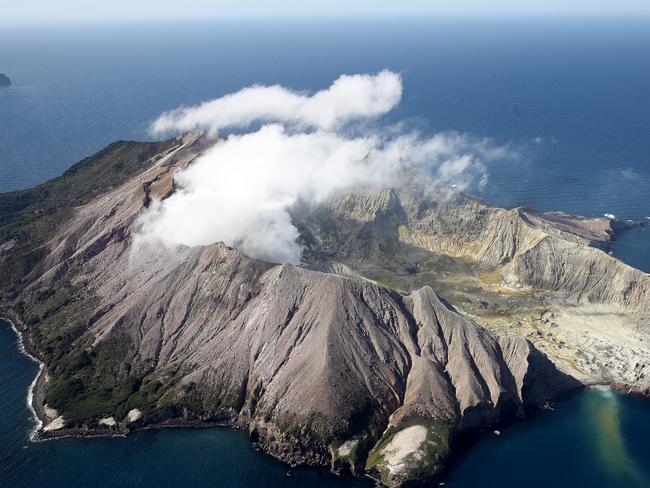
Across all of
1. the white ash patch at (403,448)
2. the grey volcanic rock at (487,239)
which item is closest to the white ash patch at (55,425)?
the white ash patch at (403,448)

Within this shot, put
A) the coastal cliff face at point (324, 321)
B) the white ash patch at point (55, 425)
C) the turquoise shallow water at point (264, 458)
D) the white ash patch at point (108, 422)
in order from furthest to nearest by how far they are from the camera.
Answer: the white ash patch at point (108, 422) < the white ash patch at point (55, 425) < the coastal cliff face at point (324, 321) < the turquoise shallow water at point (264, 458)

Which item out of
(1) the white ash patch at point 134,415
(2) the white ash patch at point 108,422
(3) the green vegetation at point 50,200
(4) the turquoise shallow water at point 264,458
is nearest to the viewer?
(4) the turquoise shallow water at point 264,458

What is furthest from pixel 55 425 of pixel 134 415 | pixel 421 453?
pixel 421 453

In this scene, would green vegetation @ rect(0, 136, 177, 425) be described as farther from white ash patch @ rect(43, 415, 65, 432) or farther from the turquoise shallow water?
the turquoise shallow water

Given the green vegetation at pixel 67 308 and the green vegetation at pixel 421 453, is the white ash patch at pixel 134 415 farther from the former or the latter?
the green vegetation at pixel 421 453

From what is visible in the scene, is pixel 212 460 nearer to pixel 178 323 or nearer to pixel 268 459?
pixel 268 459

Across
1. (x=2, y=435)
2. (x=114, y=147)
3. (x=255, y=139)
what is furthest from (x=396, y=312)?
(x=114, y=147)

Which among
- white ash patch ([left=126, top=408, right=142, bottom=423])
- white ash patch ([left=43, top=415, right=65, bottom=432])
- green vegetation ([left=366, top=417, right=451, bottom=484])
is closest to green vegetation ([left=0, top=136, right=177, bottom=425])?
white ash patch ([left=126, top=408, right=142, bottom=423])
